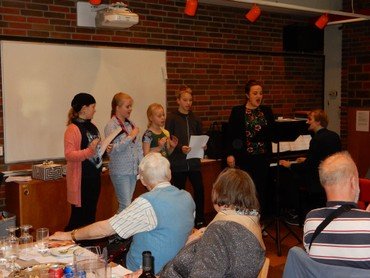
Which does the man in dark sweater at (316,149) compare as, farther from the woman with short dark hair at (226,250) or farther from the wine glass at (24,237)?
the wine glass at (24,237)

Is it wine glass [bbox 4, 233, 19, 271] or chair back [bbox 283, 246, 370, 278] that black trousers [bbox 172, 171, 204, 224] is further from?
chair back [bbox 283, 246, 370, 278]

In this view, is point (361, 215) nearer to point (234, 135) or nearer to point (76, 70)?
point (234, 135)

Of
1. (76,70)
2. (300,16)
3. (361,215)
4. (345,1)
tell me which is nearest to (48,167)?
(76,70)

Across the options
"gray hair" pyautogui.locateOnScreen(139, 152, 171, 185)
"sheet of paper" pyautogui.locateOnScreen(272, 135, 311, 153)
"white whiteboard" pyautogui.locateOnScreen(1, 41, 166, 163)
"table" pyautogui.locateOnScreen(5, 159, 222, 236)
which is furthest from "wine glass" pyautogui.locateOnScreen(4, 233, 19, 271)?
"sheet of paper" pyautogui.locateOnScreen(272, 135, 311, 153)

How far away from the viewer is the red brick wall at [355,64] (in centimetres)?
756

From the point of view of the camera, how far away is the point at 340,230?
2174 millimetres

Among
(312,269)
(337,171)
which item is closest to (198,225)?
(337,171)

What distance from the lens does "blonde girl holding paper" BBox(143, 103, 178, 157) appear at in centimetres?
509

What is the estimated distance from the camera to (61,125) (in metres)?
5.45

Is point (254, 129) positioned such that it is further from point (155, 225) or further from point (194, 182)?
point (155, 225)

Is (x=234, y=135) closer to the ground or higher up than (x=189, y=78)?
closer to the ground

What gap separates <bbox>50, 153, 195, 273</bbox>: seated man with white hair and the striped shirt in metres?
0.72

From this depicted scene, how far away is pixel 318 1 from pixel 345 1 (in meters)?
0.52

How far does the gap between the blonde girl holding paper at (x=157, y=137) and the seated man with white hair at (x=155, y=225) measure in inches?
93.1
